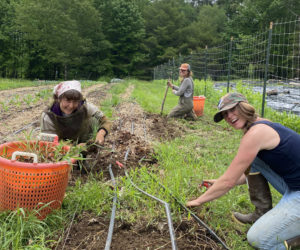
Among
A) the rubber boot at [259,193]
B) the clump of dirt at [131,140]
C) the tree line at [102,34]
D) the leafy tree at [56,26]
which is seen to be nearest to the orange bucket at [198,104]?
the clump of dirt at [131,140]

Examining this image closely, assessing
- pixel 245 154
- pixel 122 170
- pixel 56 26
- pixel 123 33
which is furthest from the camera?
pixel 123 33

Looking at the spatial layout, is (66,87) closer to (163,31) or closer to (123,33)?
(123,33)

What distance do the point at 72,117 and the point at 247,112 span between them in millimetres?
1793

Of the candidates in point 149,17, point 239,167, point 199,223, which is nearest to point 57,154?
point 199,223

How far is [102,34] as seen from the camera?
3600cm

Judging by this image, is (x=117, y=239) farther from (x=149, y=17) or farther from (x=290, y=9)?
(x=149, y=17)

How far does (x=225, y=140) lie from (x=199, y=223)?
3102 mm

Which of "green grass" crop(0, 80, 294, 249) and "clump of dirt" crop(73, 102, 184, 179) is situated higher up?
"clump of dirt" crop(73, 102, 184, 179)

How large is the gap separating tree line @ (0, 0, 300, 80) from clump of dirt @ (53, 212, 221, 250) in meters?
28.0

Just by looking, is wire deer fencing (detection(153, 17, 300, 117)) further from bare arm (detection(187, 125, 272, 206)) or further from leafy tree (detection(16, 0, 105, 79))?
leafy tree (detection(16, 0, 105, 79))

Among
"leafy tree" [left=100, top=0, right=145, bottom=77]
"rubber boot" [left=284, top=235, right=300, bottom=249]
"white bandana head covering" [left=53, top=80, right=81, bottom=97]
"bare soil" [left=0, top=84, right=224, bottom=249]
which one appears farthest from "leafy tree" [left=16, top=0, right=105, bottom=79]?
"rubber boot" [left=284, top=235, right=300, bottom=249]

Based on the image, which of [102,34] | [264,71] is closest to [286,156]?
[264,71]

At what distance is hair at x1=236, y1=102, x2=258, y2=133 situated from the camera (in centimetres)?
222

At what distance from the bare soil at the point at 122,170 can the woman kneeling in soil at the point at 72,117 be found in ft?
0.78
